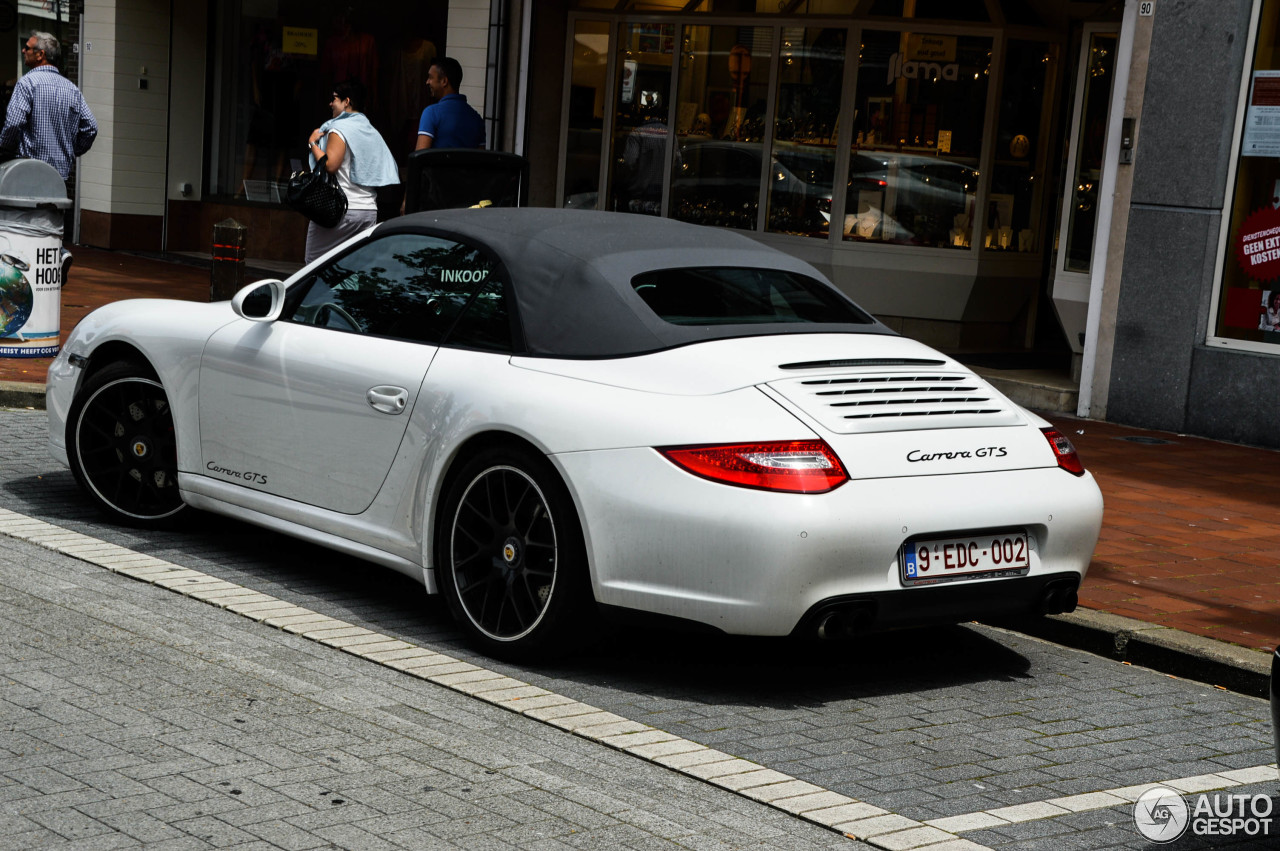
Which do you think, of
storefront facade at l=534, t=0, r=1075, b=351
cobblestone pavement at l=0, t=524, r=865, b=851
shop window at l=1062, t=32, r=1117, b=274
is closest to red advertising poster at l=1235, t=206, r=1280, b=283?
shop window at l=1062, t=32, r=1117, b=274

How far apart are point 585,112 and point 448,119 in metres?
3.39

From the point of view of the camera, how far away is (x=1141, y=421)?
11.3 metres

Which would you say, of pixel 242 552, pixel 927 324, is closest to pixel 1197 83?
pixel 927 324

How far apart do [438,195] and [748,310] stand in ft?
19.3

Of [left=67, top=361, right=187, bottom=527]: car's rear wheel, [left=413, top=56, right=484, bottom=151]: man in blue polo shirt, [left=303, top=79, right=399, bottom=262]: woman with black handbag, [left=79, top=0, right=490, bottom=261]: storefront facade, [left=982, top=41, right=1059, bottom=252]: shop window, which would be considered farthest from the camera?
[left=79, top=0, right=490, bottom=261]: storefront facade

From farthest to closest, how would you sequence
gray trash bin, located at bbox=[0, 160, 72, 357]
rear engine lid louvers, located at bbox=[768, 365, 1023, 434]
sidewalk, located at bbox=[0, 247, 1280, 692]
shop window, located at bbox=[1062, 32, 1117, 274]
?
shop window, located at bbox=[1062, 32, 1117, 274], gray trash bin, located at bbox=[0, 160, 72, 357], sidewalk, located at bbox=[0, 247, 1280, 692], rear engine lid louvers, located at bbox=[768, 365, 1023, 434]

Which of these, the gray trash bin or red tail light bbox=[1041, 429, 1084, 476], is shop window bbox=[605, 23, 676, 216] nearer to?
the gray trash bin

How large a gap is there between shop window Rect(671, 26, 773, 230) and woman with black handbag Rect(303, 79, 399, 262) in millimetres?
4782

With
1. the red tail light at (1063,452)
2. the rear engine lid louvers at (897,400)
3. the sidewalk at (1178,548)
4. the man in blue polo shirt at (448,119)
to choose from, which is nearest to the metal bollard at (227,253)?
the sidewalk at (1178,548)

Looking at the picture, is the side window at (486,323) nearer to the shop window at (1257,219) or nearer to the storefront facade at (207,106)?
the shop window at (1257,219)

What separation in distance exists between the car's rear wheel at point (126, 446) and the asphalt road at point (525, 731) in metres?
0.56

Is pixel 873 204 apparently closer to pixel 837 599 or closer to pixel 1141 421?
pixel 1141 421

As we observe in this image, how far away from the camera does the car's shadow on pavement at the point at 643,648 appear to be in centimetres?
526

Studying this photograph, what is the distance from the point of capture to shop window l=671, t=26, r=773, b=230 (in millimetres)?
15008
